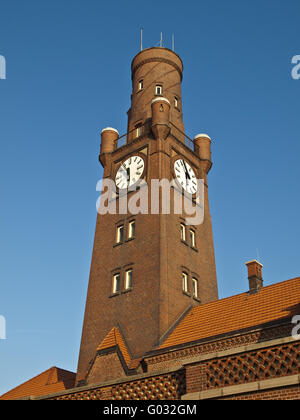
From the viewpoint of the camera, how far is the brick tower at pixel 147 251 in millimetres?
25531

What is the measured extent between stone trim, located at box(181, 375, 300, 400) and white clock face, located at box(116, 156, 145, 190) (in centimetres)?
1970

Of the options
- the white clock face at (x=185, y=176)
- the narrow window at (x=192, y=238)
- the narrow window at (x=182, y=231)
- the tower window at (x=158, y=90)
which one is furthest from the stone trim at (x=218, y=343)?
the tower window at (x=158, y=90)

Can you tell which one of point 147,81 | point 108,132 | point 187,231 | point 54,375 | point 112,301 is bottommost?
point 54,375

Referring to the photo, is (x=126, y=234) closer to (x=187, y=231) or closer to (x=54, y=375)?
(x=187, y=231)

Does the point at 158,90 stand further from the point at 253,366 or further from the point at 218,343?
the point at 253,366

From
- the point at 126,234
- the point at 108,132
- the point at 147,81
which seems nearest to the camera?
the point at 126,234

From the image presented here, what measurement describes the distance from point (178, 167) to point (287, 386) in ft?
72.6

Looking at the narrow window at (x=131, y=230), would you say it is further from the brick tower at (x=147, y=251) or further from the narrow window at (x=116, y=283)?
the narrow window at (x=116, y=283)

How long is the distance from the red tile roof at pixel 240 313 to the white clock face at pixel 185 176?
8.73 metres

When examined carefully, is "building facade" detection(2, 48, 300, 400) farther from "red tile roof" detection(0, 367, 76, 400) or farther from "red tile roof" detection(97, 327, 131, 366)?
"red tile roof" detection(0, 367, 76, 400)

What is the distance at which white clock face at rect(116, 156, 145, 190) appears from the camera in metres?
31.1

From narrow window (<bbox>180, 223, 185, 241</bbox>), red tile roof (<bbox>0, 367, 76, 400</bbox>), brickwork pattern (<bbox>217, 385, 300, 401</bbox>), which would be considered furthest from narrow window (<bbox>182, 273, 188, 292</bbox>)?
brickwork pattern (<bbox>217, 385, 300, 401</bbox>)
